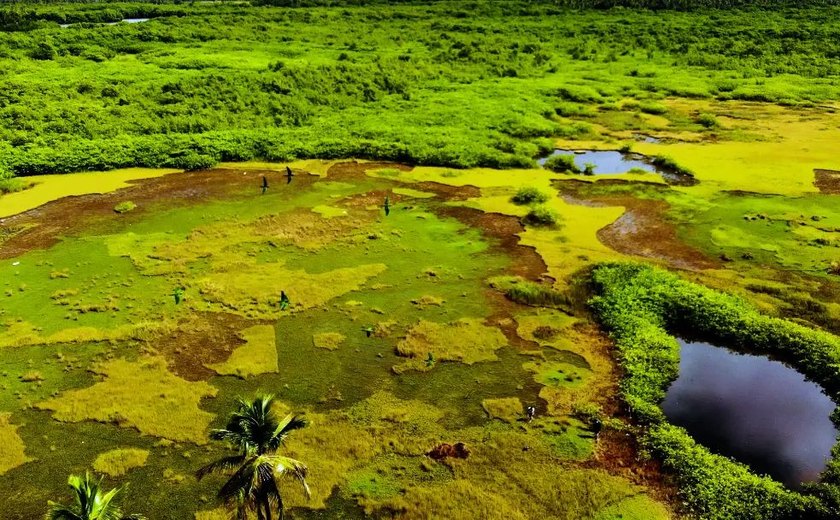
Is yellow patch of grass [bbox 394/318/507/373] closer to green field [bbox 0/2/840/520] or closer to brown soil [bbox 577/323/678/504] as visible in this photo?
green field [bbox 0/2/840/520]

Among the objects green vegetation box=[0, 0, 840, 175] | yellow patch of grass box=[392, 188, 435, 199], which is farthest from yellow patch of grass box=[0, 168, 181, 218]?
yellow patch of grass box=[392, 188, 435, 199]

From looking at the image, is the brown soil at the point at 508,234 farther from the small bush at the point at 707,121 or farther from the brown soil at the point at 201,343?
the small bush at the point at 707,121

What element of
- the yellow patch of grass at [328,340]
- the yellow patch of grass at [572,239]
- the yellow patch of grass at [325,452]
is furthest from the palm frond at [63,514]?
the yellow patch of grass at [572,239]

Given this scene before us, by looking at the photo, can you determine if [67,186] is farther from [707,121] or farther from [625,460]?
[707,121]

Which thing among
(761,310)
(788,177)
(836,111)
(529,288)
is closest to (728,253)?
(761,310)

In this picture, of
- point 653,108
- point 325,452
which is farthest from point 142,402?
point 653,108

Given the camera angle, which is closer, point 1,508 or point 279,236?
point 1,508

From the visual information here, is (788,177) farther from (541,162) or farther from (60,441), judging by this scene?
(60,441)
